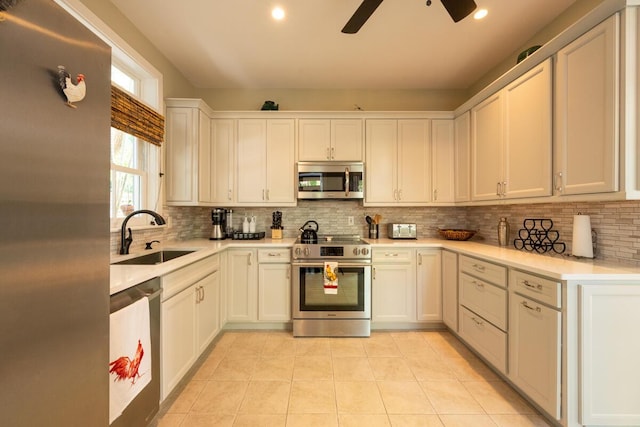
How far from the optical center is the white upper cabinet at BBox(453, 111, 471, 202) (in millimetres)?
2949

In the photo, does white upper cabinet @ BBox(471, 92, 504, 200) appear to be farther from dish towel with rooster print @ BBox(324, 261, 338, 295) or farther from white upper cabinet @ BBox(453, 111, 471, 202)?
dish towel with rooster print @ BBox(324, 261, 338, 295)

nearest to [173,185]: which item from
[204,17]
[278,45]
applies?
[204,17]

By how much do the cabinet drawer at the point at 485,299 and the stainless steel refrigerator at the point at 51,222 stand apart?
7.45 ft

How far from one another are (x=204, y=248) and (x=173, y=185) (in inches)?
33.8

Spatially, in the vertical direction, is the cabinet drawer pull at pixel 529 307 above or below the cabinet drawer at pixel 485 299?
above

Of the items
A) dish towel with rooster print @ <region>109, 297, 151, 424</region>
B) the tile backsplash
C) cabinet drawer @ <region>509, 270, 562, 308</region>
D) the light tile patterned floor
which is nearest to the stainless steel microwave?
the tile backsplash

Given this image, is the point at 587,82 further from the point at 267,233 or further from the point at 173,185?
the point at 173,185

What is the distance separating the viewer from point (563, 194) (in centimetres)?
182

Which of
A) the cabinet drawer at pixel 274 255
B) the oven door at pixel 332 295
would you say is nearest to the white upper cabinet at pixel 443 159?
the oven door at pixel 332 295

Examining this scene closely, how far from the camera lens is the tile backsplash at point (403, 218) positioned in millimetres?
1984

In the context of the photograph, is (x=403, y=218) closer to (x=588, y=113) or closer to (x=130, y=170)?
(x=588, y=113)

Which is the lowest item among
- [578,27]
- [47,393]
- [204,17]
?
[47,393]

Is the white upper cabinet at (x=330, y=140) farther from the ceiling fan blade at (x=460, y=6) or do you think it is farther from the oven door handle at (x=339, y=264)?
the ceiling fan blade at (x=460, y=6)

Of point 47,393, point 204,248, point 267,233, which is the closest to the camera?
point 47,393
